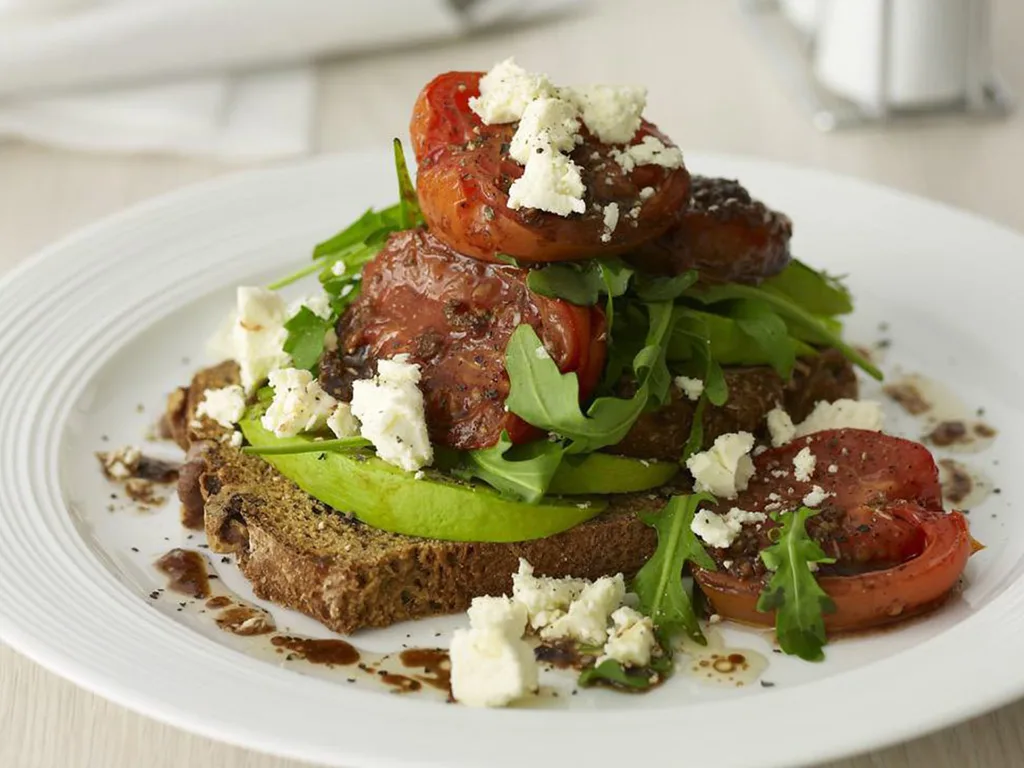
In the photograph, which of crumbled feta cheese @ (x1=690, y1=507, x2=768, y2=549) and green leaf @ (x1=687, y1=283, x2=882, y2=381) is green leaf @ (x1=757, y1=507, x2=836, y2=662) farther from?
green leaf @ (x1=687, y1=283, x2=882, y2=381)

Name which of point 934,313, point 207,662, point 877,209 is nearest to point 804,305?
point 934,313

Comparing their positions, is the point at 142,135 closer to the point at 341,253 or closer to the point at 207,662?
the point at 341,253

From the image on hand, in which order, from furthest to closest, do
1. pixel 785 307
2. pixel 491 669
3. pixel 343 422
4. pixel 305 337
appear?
pixel 785 307
pixel 305 337
pixel 343 422
pixel 491 669

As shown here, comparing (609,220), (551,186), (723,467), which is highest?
(551,186)

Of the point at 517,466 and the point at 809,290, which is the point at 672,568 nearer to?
the point at 517,466

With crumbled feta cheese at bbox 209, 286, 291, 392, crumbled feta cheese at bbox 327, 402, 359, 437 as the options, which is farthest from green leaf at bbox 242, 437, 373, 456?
crumbled feta cheese at bbox 209, 286, 291, 392

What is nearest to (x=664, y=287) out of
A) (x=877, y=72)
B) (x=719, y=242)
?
(x=719, y=242)
